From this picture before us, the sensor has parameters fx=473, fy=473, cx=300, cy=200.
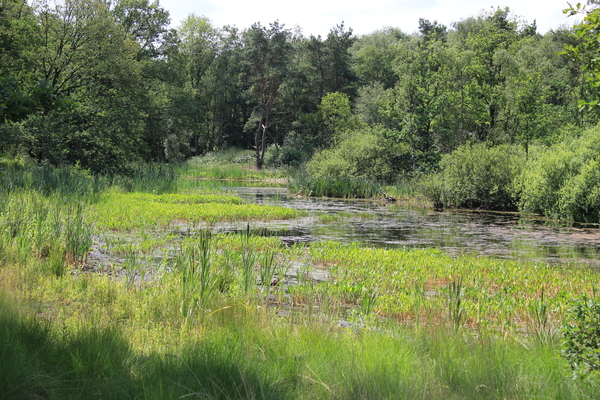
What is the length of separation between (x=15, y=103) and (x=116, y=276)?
349 centimetres

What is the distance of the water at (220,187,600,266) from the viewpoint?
41.8 ft

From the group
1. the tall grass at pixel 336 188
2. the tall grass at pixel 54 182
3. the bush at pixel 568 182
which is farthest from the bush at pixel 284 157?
the tall grass at pixel 54 182

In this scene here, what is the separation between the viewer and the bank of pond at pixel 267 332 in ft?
10.7

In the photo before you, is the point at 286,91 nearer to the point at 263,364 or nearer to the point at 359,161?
the point at 359,161

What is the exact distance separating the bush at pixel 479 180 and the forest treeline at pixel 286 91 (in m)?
0.20

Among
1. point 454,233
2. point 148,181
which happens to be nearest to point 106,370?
point 454,233

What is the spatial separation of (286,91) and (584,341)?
167 ft

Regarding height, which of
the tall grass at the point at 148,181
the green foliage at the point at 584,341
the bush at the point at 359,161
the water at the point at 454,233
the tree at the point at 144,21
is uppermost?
the tree at the point at 144,21

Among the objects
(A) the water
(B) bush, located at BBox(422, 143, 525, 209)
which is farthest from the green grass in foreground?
(B) bush, located at BBox(422, 143, 525, 209)

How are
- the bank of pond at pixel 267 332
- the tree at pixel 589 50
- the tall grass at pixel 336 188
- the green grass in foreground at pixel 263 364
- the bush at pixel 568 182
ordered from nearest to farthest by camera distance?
the green grass in foreground at pixel 263 364
the bank of pond at pixel 267 332
the tree at pixel 589 50
the bush at pixel 568 182
the tall grass at pixel 336 188

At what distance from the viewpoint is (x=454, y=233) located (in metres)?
16.1

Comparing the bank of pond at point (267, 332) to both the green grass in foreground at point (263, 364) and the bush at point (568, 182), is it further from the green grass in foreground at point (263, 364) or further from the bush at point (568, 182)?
the bush at point (568, 182)

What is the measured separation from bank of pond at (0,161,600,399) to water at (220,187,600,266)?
3.05 m

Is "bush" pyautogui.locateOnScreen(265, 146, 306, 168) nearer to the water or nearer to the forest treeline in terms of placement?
the forest treeline
